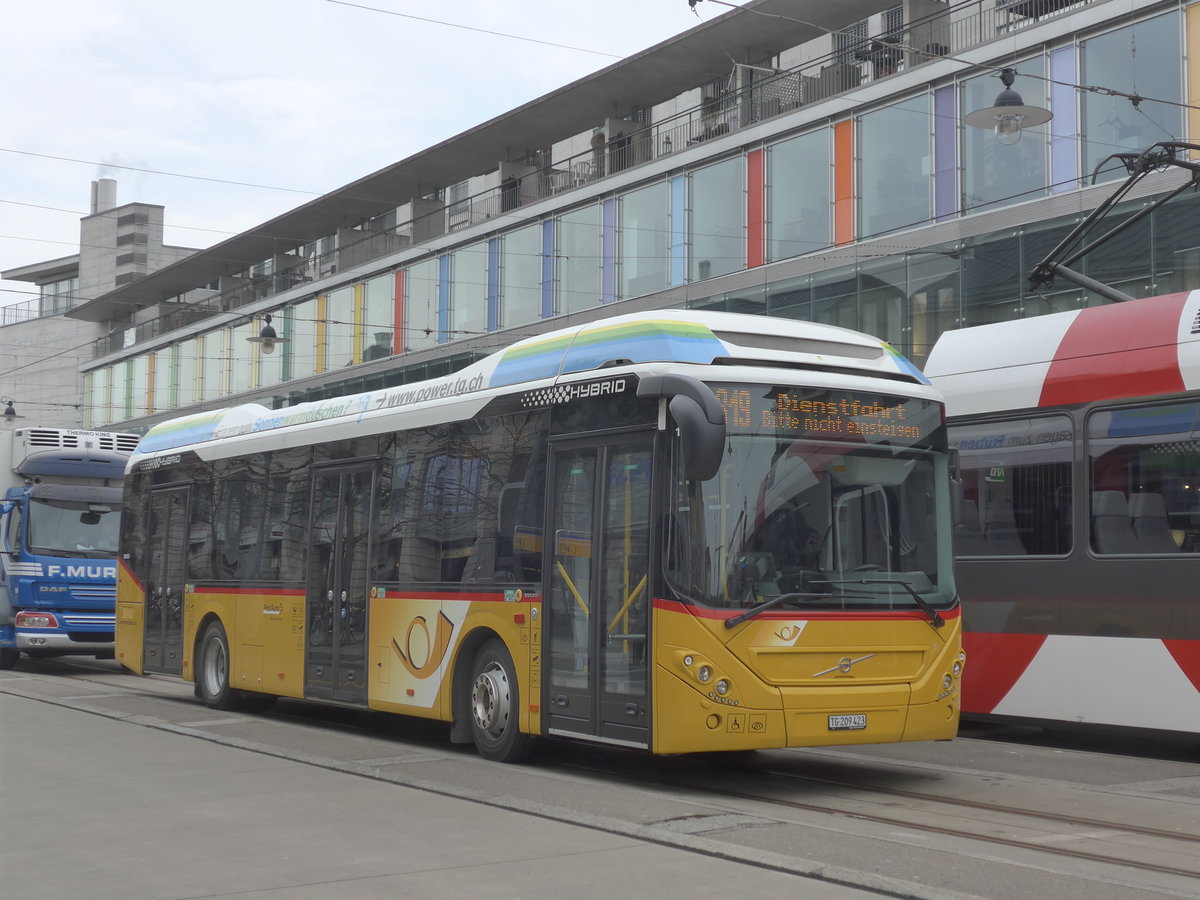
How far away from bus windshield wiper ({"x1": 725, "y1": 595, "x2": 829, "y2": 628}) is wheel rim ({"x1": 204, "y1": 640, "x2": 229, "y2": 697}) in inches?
335

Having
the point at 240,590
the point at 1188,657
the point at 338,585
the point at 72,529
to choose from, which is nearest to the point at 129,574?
the point at 240,590

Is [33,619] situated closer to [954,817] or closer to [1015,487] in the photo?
[1015,487]

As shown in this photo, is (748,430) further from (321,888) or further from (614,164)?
(614,164)

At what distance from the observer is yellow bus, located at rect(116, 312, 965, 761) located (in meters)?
9.55

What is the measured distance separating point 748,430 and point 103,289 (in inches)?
3829

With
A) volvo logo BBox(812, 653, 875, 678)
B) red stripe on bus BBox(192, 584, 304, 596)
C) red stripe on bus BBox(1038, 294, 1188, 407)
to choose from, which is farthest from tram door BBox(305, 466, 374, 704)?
red stripe on bus BBox(1038, 294, 1188, 407)

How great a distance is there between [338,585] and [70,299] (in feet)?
296

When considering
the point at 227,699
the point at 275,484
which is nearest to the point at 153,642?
the point at 227,699

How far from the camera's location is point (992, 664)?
42.1ft

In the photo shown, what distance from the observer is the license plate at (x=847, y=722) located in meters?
9.62

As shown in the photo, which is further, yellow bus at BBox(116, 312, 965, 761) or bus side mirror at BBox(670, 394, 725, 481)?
yellow bus at BBox(116, 312, 965, 761)

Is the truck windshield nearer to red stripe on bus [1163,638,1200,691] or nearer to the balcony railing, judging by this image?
the balcony railing

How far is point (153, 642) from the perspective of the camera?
18.0 metres

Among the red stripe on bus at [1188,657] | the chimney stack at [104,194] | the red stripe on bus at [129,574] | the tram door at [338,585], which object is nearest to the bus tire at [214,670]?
the red stripe on bus at [129,574]
